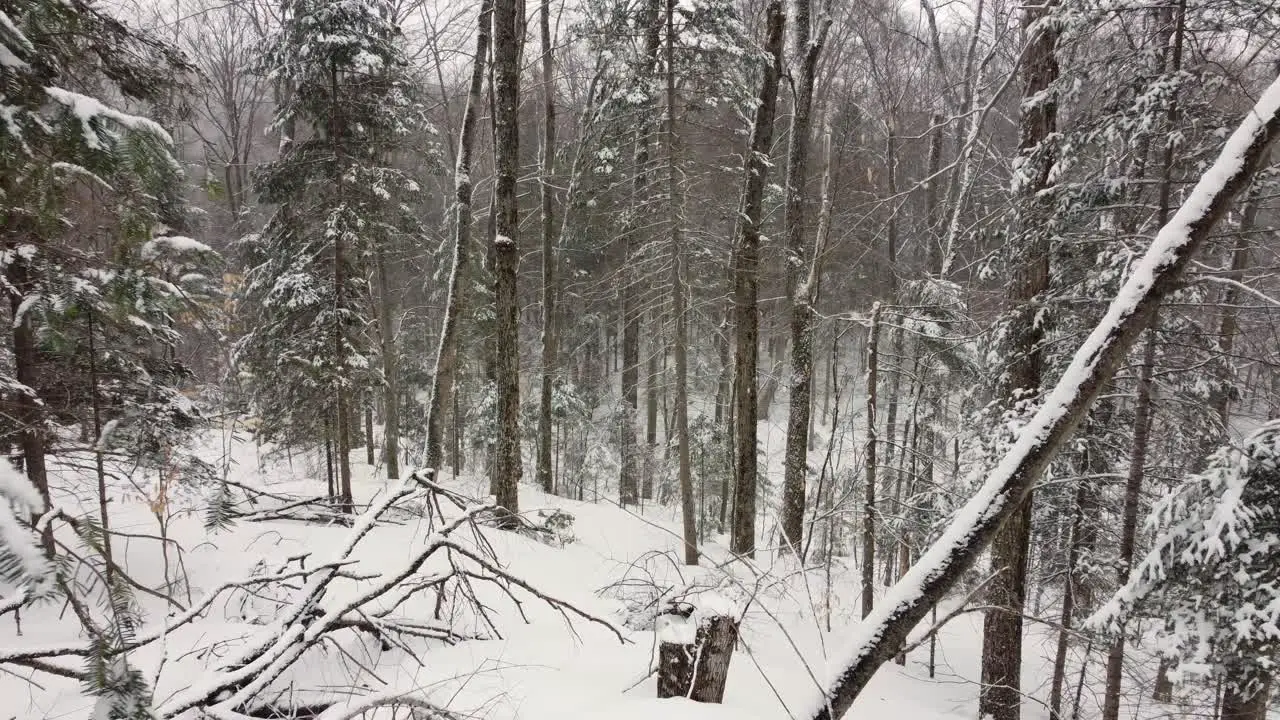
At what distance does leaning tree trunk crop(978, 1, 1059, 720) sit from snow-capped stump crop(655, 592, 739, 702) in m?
4.24

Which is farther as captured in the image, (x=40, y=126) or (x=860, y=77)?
(x=860, y=77)

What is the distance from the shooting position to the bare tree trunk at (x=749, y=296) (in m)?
9.10

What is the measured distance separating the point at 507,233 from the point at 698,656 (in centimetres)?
661

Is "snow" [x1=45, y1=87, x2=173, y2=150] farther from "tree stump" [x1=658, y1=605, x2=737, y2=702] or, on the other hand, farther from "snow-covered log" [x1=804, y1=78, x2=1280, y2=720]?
"snow-covered log" [x1=804, y1=78, x2=1280, y2=720]

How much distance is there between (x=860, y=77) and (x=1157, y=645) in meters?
14.4

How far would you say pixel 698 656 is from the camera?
296cm

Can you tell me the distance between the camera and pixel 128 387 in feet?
17.6

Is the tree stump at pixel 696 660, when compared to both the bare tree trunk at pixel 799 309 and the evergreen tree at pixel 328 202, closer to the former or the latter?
the bare tree trunk at pixel 799 309

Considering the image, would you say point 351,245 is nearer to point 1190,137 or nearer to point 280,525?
point 280,525

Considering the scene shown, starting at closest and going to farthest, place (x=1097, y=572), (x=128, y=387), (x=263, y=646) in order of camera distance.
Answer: (x=263, y=646) < (x=128, y=387) < (x=1097, y=572)

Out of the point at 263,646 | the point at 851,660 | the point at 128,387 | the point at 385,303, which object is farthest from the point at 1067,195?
the point at 385,303

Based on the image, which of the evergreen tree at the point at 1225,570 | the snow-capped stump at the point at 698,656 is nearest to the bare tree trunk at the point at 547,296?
the snow-capped stump at the point at 698,656

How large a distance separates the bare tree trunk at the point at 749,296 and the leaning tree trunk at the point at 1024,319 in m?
3.49

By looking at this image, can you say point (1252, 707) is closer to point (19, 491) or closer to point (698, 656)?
point (698, 656)
